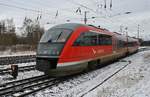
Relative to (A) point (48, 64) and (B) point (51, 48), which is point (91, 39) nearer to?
(B) point (51, 48)

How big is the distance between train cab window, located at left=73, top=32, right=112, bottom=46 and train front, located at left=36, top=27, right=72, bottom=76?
2.86ft

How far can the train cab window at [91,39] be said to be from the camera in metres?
14.9

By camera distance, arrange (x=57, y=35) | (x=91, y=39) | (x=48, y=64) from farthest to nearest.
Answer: (x=91, y=39), (x=57, y=35), (x=48, y=64)

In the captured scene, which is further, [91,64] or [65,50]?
[91,64]

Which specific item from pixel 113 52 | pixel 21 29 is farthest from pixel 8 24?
pixel 113 52

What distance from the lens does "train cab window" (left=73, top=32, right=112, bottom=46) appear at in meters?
14.9

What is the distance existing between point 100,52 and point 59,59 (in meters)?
6.09

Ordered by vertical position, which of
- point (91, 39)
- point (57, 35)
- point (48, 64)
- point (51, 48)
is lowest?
point (48, 64)

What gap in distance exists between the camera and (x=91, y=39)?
1655 cm

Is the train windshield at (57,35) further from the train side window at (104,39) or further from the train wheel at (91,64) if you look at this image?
the train side window at (104,39)

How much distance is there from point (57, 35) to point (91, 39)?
10.2ft

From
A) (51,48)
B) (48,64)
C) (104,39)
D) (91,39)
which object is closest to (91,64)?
(91,39)

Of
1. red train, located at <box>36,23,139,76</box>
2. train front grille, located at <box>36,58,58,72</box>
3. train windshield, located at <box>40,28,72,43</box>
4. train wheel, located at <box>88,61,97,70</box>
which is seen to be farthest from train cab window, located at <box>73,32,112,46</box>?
train front grille, located at <box>36,58,58,72</box>

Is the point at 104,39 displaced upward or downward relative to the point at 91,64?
upward
